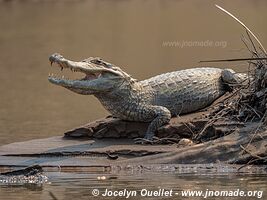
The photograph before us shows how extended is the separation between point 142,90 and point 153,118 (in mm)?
429

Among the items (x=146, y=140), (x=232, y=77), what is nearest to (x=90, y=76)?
(x=146, y=140)

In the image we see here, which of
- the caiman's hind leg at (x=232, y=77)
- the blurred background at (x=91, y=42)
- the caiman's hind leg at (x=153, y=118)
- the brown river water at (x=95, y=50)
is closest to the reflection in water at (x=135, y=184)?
the brown river water at (x=95, y=50)

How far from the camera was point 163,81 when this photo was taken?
13.3 m

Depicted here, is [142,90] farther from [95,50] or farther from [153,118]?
[95,50]

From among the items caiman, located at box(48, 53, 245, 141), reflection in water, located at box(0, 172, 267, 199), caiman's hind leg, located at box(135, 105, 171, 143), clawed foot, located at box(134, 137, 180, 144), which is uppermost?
caiman, located at box(48, 53, 245, 141)

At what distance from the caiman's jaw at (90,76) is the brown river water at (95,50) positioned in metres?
1.38

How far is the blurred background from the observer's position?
18.5 m

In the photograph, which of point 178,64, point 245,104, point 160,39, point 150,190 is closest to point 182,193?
point 150,190

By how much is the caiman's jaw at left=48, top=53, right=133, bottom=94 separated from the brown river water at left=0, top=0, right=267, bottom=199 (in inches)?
54.3

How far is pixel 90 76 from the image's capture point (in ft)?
42.0

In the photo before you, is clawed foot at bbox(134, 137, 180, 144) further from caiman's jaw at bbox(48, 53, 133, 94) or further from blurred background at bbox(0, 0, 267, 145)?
blurred background at bbox(0, 0, 267, 145)

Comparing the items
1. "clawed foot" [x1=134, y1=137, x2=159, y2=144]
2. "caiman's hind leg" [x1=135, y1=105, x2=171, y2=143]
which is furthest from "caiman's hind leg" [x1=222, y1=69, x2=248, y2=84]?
"clawed foot" [x1=134, y1=137, x2=159, y2=144]

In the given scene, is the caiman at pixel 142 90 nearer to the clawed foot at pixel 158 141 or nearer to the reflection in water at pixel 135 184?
the clawed foot at pixel 158 141

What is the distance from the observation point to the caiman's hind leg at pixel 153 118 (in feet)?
41.2
